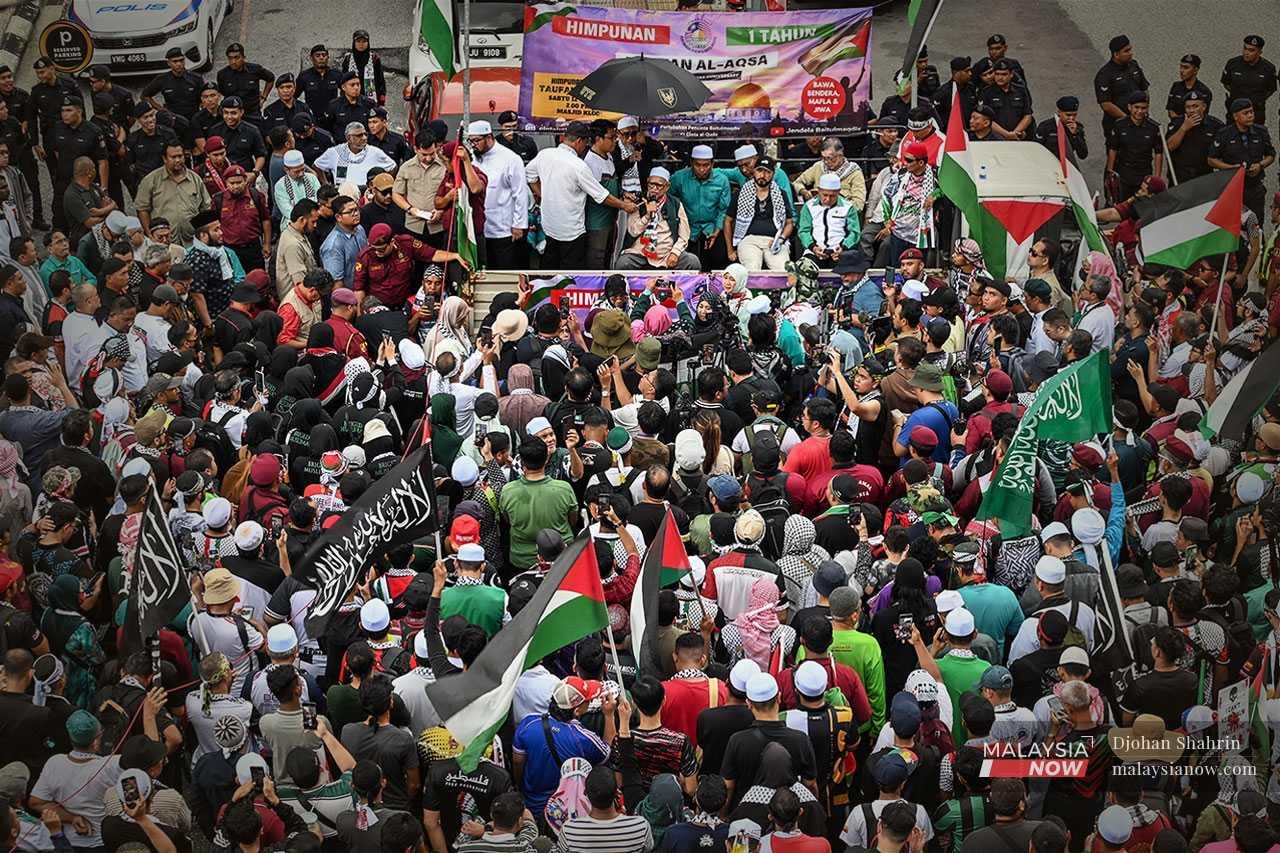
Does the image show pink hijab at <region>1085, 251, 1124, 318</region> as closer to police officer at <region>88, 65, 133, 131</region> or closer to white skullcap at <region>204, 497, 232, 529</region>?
white skullcap at <region>204, 497, 232, 529</region>

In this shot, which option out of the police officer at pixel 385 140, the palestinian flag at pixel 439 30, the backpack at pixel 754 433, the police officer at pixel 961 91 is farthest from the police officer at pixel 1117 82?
the backpack at pixel 754 433

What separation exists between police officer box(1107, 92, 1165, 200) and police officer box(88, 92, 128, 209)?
1096 cm

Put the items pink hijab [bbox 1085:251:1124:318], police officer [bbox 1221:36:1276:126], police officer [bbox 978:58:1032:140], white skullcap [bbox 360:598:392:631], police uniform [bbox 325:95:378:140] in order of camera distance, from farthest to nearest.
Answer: police officer [bbox 1221:36:1276:126] < police officer [bbox 978:58:1032:140] < police uniform [bbox 325:95:378:140] < pink hijab [bbox 1085:251:1124:318] < white skullcap [bbox 360:598:392:631]

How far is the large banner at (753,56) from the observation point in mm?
16562

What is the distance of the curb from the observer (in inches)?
870

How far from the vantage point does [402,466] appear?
9.80 meters

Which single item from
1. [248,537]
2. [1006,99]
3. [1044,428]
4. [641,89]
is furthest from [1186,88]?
[248,537]

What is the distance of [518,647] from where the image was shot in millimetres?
8531

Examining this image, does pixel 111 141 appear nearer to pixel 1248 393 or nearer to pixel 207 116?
pixel 207 116

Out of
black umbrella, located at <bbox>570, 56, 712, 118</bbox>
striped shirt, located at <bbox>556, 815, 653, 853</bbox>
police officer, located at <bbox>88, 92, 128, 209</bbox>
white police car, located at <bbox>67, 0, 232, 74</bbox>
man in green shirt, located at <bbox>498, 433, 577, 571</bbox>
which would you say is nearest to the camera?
striped shirt, located at <bbox>556, 815, 653, 853</bbox>

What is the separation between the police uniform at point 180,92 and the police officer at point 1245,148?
11.1 meters

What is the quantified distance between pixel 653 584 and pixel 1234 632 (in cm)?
345

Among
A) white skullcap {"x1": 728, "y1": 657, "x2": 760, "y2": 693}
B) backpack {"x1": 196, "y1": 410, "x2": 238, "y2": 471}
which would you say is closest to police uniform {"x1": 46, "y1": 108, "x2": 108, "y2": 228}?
backpack {"x1": 196, "y1": 410, "x2": 238, "y2": 471}

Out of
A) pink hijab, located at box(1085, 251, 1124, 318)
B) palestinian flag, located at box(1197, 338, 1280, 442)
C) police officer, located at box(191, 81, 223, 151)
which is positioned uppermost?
police officer, located at box(191, 81, 223, 151)
